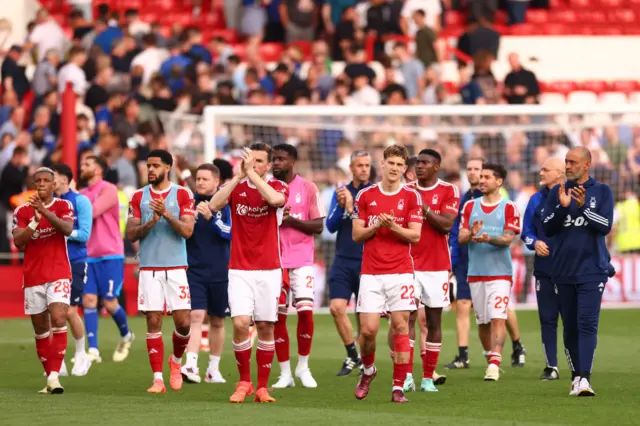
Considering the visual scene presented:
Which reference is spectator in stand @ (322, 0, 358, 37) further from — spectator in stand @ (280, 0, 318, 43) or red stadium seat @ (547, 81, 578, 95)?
red stadium seat @ (547, 81, 578, 95)

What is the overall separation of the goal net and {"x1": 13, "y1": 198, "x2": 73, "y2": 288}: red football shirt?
9.02 m

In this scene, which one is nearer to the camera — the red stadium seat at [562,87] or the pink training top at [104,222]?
the pink training top at [104,222]

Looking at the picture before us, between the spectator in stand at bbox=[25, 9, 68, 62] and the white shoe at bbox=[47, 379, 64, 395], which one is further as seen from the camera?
the spectator in stand at bbox=[25, 9, 68, 62]

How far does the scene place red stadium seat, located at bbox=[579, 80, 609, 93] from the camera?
2991 centimetres

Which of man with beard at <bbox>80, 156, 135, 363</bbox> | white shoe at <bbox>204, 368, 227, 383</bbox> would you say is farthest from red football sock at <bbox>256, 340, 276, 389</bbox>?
man with beard at <bbox>80, 156, 135, 363</bbox>

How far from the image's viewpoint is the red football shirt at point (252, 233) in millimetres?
11477

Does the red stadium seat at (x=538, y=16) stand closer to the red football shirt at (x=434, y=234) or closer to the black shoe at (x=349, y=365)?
the black shoe at (x=349, y=365)

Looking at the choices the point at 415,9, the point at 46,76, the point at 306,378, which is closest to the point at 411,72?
the point at 415,9

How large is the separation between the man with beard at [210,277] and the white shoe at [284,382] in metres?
0.85

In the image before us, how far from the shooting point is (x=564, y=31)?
31.8m

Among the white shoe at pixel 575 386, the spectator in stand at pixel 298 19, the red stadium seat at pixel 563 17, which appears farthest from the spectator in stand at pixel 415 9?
the white shoe at pixel 575 386

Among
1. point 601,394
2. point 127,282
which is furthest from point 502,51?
point 601,394

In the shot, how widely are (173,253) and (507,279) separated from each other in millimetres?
3397

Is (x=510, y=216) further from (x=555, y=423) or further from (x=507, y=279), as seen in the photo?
(x=555, y=423)
